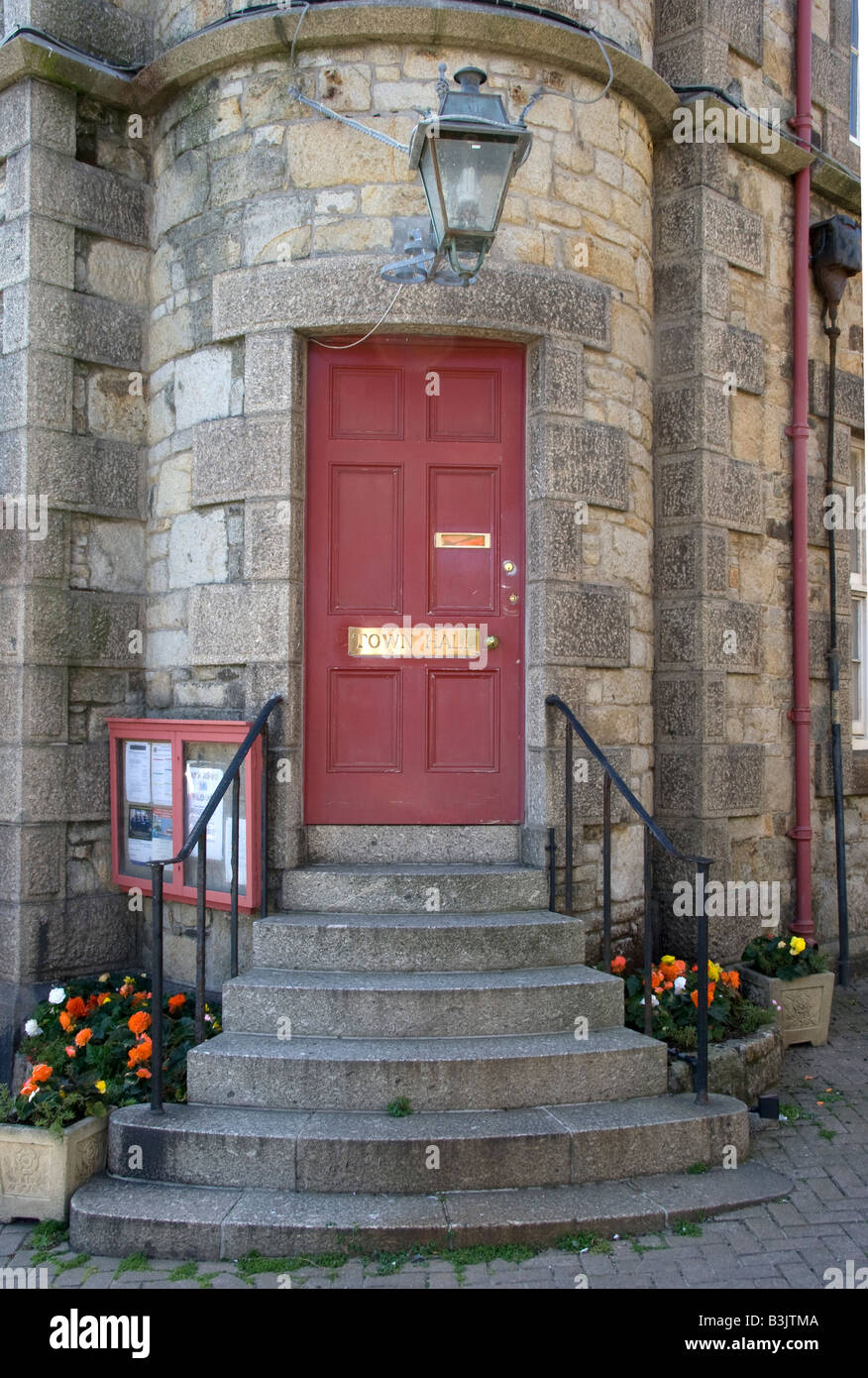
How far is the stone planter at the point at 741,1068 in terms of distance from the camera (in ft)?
13.6

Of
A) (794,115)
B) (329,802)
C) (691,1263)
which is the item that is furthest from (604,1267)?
(794,115)

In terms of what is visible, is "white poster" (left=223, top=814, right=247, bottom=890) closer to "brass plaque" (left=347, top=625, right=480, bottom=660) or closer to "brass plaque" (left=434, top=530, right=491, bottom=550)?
"brass plaque" (left=347, top=625, right=480, bottom=660)

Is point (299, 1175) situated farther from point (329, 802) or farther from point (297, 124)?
point (297, 124)

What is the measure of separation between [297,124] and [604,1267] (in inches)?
188

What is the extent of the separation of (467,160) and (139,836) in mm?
3290

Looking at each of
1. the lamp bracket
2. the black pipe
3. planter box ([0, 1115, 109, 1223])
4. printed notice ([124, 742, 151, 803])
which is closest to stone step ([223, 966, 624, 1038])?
planter box ([0, 1115, 109, 1223])

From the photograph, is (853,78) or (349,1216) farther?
(853,78)

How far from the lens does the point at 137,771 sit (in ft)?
16.8

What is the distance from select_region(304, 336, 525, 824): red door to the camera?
4.93m

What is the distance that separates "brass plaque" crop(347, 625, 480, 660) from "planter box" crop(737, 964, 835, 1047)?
2259 millimetres

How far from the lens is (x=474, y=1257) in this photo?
324 cm

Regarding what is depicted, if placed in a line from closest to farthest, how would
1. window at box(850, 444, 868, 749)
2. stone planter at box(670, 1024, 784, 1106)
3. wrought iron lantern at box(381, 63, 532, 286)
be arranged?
wrought iron lantern at box(381, 63, 532, 286), stone planter at box(670, 1024, 784, 1106), window at box(850, 444, 868, 749)

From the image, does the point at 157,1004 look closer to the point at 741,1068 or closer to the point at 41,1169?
the point at 41,1169

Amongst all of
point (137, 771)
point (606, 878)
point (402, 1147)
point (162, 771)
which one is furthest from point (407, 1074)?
point (137, 771)
